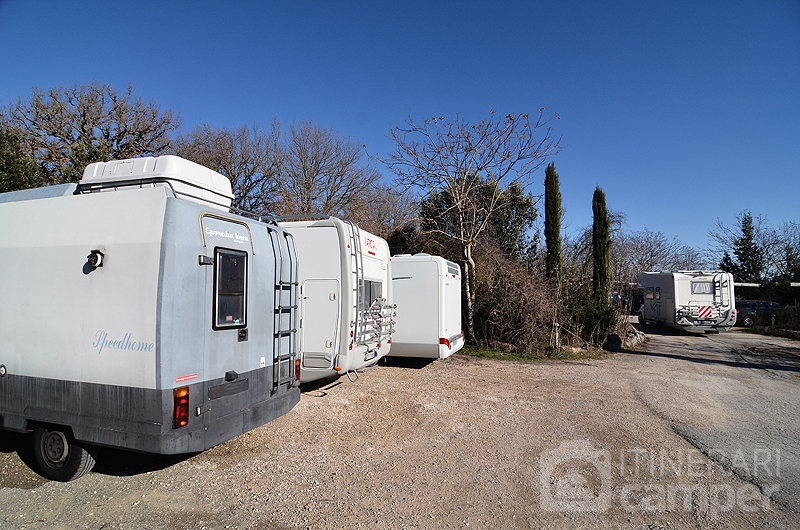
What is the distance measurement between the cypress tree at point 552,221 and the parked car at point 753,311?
1355 cm

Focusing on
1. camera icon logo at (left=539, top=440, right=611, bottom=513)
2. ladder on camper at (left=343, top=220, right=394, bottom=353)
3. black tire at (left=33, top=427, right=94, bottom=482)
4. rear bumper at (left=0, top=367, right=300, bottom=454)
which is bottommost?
camera icon logo at (left=539, top=440, right=611, bottom=513)

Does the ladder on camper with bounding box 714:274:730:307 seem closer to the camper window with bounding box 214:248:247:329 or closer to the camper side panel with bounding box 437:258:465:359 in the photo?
the camper side panel with bounding box 437:258:465:359

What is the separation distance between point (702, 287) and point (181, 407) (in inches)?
762

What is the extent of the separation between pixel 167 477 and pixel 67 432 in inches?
41.2

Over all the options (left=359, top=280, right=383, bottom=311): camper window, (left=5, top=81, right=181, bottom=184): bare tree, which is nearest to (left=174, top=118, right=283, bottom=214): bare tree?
(left=5, top=81, right=181, bottom=184): bare tree

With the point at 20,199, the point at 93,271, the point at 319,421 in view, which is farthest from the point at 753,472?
the point at 20,199

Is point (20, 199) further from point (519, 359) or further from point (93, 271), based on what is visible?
point (519, 359)

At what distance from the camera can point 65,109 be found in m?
17.3

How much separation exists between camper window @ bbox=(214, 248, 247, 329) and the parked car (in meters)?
25.4

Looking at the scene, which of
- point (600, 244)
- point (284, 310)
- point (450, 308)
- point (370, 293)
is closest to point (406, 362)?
point (450, 308)

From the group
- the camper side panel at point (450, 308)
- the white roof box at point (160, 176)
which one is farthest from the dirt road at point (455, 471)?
the white roof box at point (160, 176)

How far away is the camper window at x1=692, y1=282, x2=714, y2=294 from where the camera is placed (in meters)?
17.5

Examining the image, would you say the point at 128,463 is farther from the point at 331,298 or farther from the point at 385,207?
the point at 385,207

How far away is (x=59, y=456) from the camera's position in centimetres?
443
